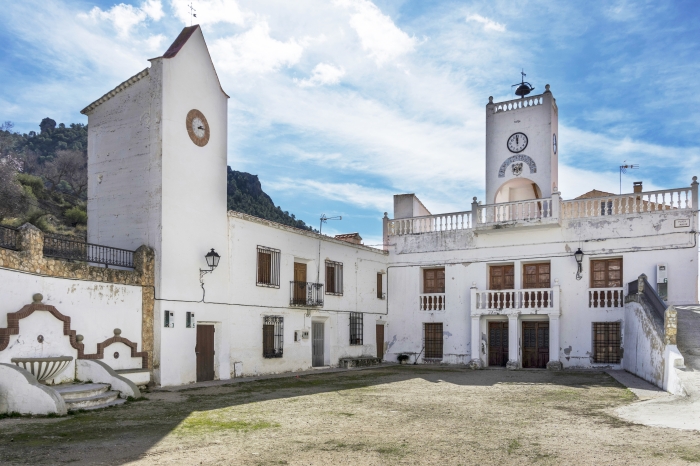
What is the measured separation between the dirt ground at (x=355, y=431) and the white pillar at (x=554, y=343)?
→ 629 cm

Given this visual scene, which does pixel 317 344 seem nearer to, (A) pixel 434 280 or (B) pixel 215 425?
(A) pixel 434 280

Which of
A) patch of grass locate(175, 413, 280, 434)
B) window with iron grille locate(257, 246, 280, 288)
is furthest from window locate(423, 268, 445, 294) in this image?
patch of grass locate(175, 413, 280, 434)

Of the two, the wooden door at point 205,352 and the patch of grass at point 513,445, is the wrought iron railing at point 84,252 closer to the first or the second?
the wooden door at point 205,352

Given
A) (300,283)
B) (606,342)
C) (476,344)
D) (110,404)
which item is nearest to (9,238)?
(110,404)

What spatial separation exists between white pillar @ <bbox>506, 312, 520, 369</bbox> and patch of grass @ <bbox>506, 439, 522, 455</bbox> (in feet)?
45.2

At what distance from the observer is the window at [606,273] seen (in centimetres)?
2062

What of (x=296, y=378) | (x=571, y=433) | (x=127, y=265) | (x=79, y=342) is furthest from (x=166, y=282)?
(x=571, y=433)

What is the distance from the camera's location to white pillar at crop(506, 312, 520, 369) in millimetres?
21109

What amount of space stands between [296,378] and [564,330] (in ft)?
31.5

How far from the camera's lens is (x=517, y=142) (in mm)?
24125

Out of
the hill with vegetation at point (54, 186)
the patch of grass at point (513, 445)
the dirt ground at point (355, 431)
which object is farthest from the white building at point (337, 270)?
the hill with vegetation at point (54, 186)

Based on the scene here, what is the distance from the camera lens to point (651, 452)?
6.90m

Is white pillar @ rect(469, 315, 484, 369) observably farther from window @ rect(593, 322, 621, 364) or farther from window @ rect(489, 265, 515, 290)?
window @ rect(593, 322, 621, 364)

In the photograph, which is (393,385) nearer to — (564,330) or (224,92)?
(564,330)
